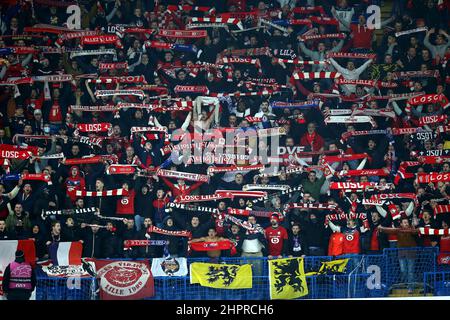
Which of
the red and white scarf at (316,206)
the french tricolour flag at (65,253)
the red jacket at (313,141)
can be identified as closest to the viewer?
the french tricolour flag at (65,253)

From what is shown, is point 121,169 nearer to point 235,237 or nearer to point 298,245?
point 235,237

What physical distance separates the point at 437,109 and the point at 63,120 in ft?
22.2

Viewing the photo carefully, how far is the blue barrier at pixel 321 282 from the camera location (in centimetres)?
1427

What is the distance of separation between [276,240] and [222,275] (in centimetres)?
131

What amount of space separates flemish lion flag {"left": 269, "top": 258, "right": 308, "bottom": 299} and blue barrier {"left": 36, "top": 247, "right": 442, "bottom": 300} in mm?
93

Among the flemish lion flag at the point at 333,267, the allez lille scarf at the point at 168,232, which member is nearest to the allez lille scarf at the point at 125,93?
the allez lille scarf at the point at 168,232

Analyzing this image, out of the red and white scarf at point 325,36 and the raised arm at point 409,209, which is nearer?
the raised arm at point 409,209

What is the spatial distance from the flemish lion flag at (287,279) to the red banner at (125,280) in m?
1.88

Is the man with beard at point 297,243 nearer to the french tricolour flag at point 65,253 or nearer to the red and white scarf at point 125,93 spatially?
the french tricolour flag at point 65,253

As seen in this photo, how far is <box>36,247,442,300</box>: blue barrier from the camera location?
46.8 feet

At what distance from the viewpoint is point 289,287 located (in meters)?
14.3

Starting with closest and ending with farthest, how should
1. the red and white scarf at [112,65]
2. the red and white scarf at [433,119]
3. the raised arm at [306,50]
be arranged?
the red and white scarf at [433,119] → the red and white scarf at [112,65] → the raised arm at [306,50]

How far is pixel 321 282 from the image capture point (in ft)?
47.1

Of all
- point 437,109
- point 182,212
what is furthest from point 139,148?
point 437,109
